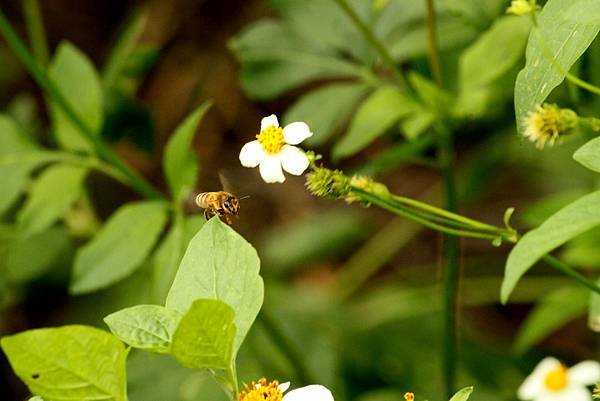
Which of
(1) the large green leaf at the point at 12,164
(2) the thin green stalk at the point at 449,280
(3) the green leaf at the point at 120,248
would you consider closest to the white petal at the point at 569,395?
(2) the thin green stalk at the point at 449,280

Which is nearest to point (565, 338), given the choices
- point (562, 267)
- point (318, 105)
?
point (318, 105)

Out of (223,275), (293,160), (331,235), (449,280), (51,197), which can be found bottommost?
(223,275)

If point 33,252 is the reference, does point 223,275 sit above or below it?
below

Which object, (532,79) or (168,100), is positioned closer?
(532,79)

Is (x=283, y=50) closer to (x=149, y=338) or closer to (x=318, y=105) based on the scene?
(x=318, y=105)

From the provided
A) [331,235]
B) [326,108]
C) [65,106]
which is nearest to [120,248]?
[65,106]

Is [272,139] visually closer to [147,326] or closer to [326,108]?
[147,326]

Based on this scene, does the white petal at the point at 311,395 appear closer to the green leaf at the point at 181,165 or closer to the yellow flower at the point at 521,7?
the yellow flower at the point at 521,7
